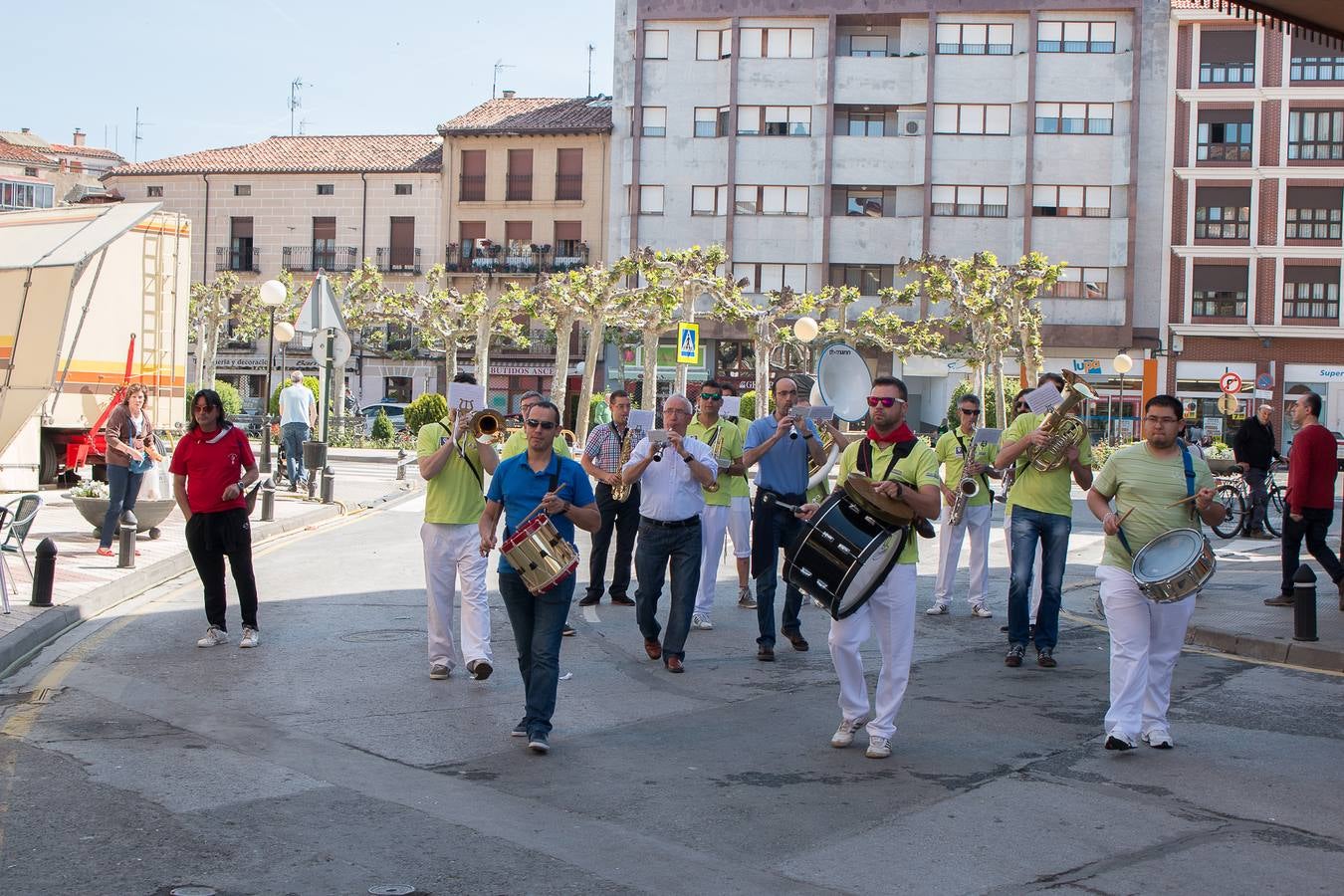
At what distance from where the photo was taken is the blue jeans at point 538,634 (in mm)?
7336

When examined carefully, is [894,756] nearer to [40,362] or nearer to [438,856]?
[438,856]

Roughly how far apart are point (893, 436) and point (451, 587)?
3.15 meters

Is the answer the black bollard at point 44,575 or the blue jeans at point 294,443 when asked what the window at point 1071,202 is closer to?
the blue jeans at point 294,443

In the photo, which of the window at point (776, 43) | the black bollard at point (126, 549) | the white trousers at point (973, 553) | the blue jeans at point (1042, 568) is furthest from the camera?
the window at point (776, 43)

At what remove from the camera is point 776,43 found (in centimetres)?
5594

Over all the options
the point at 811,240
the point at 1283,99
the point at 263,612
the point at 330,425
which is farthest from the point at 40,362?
the point at 1283,99

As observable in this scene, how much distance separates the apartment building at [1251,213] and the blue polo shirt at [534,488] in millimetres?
48993

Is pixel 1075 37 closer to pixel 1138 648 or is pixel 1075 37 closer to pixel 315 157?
pixel 315 157

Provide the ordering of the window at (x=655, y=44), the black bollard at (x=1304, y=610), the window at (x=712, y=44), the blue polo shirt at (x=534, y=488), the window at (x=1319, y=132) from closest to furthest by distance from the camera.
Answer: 1. the blue polo shirt at (x=534, y=488)
2. the black bollard at (x=1304, y=610)
3. the window at (x=1319, y=132)
4. the window at (x=712, y=44)
5. the window at (x=655, y=44)

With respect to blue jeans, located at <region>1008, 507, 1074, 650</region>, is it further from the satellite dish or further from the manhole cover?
the manhole cover

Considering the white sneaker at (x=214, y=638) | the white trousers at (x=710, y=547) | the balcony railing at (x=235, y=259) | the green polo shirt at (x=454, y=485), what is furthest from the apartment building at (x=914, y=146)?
the green polo shirt at (x=454, y=485)

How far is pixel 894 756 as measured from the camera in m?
7.27

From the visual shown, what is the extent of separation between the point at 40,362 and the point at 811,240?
39579 mm

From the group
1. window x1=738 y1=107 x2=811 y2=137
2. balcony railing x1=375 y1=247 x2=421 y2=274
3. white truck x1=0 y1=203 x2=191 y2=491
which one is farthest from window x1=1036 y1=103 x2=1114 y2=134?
white truck x1=0 y1=203 x2=191 y2=491
